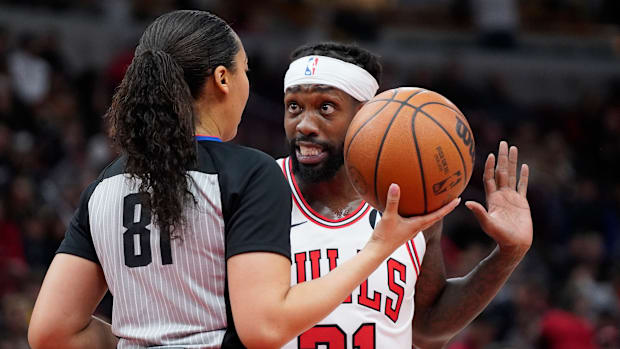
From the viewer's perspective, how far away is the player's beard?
11.3 feet

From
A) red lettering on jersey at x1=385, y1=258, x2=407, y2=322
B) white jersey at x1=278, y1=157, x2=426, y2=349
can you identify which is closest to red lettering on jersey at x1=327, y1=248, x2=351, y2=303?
white jersey at x1=278, y1=157, x2=426, y2=349

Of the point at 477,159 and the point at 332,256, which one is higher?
the point at 332,256

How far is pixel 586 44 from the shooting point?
50.2ft

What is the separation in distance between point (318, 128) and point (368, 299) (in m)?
0.73

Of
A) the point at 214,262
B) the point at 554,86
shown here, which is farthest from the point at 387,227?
the point at 554,86

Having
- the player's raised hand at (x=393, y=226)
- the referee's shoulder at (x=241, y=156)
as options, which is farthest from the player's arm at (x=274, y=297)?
the referee's shoulder at (x=241, y=156)

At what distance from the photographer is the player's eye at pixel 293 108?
3488mm

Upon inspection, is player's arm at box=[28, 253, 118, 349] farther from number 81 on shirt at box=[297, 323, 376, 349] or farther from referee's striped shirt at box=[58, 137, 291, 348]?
number 81 on shirt at box=[297, 323, 376, 349]

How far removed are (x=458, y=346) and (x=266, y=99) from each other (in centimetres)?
508

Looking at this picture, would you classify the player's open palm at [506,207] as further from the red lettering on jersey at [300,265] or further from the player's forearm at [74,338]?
the player's forearm at [74,338]

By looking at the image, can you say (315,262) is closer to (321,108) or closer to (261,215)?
(321,108)

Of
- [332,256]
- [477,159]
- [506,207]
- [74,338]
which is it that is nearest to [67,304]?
[74,338]

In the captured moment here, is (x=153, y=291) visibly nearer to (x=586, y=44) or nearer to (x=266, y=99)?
(x=266, y=99)

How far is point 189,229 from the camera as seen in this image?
2.26m
